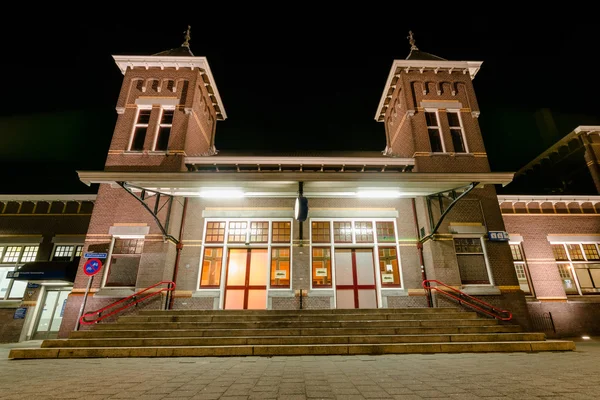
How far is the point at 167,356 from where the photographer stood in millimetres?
6609

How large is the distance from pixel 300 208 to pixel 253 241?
4.54 metres

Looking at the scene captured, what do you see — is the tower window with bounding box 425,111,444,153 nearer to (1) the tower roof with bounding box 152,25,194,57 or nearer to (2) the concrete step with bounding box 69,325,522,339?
(2) the concrete step with bounding box 69,325,522,339

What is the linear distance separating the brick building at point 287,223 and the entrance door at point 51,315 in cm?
605

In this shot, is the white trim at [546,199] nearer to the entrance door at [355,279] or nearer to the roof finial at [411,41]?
the entrance door at [355,279]

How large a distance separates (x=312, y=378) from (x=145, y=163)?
11741mm

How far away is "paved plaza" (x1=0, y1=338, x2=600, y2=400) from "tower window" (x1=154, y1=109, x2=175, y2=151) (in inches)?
374

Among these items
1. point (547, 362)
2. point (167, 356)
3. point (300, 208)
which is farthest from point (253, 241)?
point (547, 362)

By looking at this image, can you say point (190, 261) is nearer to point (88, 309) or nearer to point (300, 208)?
point (88, 309)

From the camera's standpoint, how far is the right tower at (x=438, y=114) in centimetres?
1309

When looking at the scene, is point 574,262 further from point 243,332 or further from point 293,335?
point 243,332

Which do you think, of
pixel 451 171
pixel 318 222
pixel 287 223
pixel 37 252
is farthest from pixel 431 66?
pixel 37 252

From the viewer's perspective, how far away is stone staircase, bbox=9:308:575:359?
668cm

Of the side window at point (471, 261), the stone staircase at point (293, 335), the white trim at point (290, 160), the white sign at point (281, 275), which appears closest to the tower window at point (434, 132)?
the white trim at point (290, 160)

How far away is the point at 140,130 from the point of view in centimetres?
1364
